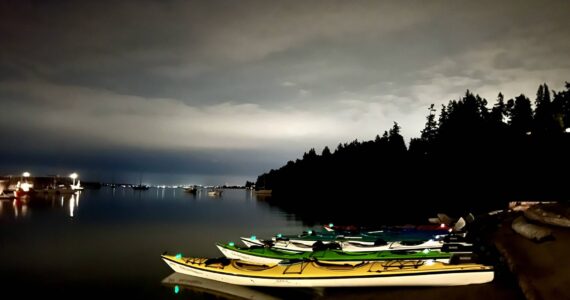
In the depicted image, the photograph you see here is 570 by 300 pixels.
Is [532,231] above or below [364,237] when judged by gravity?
above

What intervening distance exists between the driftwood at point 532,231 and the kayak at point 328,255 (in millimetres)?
2923

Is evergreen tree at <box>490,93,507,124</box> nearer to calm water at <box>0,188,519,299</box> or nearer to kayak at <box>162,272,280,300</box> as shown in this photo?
calm water at <box>0,188,519,299</box>

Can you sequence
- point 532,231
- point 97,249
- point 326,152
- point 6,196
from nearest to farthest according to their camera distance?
point 532,231 < point 97,249 < point 6,196 < point 326,152

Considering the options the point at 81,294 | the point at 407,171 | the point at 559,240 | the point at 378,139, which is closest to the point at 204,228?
the point at 81,294

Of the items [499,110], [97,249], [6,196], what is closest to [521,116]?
[499,110]

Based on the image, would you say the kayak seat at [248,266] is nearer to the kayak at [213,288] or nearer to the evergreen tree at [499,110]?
the kayak at [213,288]

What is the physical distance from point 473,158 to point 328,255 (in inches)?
1902

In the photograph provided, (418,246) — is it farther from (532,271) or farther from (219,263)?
(219,263)

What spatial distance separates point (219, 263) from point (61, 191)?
125 meters

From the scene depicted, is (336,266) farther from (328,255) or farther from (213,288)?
(213,288)

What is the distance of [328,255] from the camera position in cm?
1742

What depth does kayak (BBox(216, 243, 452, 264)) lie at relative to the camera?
15898mm

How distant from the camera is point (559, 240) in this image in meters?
13.3

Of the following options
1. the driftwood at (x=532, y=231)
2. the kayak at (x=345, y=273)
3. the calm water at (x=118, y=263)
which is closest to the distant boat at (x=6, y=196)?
the calm water at (x=118, y=263)
